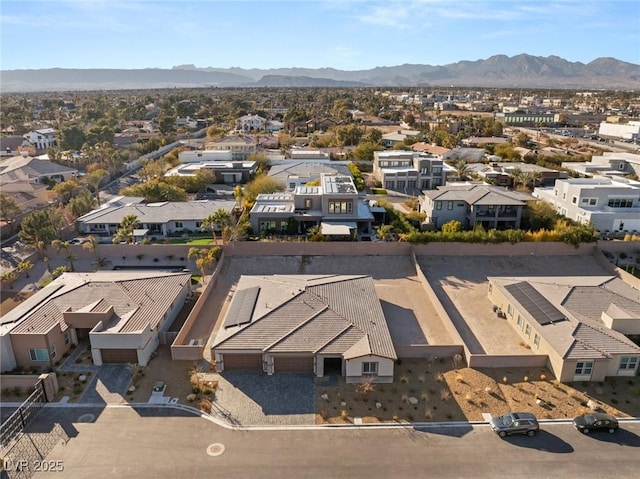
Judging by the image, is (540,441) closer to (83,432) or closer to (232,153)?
(83,432)

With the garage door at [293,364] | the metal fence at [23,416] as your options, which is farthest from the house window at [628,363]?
the metal fence at [23,416]

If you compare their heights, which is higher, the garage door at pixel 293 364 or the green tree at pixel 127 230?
the green tree at pixel 127 230

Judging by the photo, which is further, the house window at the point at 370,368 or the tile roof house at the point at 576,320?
the tile roof house at the point at 576,320

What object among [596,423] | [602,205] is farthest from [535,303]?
[602,205]

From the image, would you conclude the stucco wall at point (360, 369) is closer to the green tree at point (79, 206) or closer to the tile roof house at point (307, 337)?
A: the tile roof house at point (307, 337)

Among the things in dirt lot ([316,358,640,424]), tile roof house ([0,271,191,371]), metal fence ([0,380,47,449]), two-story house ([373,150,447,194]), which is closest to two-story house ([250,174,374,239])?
tile roof house ([0,271,191,371])

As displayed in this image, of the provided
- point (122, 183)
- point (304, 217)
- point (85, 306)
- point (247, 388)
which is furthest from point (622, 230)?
point (122, 183)
